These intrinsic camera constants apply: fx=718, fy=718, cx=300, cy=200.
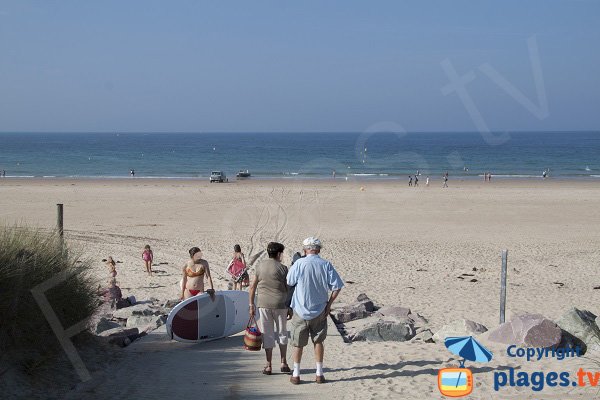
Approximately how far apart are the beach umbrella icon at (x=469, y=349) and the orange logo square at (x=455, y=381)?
0.37 metres

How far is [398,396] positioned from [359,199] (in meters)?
27.9

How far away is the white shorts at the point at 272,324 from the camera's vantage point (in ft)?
22.6

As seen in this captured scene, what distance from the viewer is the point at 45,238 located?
777 cm

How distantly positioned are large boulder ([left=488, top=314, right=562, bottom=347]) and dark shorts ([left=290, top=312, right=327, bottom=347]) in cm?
246

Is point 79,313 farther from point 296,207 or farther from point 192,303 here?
point 296,207

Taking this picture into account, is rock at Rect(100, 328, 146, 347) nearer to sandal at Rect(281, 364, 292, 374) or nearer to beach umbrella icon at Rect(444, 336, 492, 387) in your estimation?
sandal at Rect(281, 364, 292, 374)

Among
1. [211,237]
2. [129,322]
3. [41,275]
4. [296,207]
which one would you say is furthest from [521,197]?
[41,275]

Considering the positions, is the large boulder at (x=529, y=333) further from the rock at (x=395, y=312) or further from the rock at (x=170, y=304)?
the rock at (x=170, y=304)

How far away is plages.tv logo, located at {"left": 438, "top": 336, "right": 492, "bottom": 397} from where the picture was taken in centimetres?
648

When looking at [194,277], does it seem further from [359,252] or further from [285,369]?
[359,252]

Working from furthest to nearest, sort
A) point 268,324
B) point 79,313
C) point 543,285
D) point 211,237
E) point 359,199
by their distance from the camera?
point 359,199, point 211,237, point 543,285, point 79,313, point 268,324

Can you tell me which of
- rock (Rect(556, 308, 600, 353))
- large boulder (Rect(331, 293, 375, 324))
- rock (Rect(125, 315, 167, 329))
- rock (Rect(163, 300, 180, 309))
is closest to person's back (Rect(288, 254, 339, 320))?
rock (Rect(556, 308, 600, 353))

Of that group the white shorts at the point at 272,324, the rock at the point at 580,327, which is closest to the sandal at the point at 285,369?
the white shorts at the point at 272,324

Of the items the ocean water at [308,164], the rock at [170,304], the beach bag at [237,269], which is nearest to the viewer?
the rock at [170,304]
